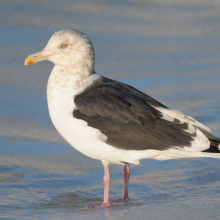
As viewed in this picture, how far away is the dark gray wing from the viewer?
498cm

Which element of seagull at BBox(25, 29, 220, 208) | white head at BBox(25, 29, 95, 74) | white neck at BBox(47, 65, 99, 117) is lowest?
seagull at BBox(25, 29, 220, 208)

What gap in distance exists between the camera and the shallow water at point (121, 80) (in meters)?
4.97

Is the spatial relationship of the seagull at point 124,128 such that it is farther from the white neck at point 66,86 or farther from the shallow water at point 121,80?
the shallow water at point 121,80

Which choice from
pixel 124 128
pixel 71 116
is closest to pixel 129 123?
pixel 124 128

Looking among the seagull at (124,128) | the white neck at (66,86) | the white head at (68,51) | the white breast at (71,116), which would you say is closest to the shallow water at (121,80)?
the seagull at (124,128)

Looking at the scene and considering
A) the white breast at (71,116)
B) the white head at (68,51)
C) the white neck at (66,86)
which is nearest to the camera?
the white breast at (71,116)

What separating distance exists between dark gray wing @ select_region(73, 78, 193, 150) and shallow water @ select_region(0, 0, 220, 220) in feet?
1.89

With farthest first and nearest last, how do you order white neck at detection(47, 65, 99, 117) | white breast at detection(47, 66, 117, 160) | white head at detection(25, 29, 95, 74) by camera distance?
white head at detection(25, 29, 95, 74)
white neck at detection(47, 65, 99, 117)
white breast at detection(47, 66, 117, 160)

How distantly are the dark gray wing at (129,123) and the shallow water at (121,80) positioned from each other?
22.7 inches

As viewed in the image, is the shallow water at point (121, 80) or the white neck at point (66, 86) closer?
the shallow water at point (121, 80)

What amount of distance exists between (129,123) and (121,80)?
12.5 ft

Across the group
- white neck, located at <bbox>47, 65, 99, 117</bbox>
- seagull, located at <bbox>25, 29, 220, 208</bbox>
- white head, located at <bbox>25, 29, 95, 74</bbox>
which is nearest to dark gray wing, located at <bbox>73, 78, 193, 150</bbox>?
seagull, located at <bbox>25, 29, 220, 208</bbox>

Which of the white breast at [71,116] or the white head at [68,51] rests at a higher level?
→ the white head at [68,51]

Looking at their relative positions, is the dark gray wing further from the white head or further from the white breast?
the white head
